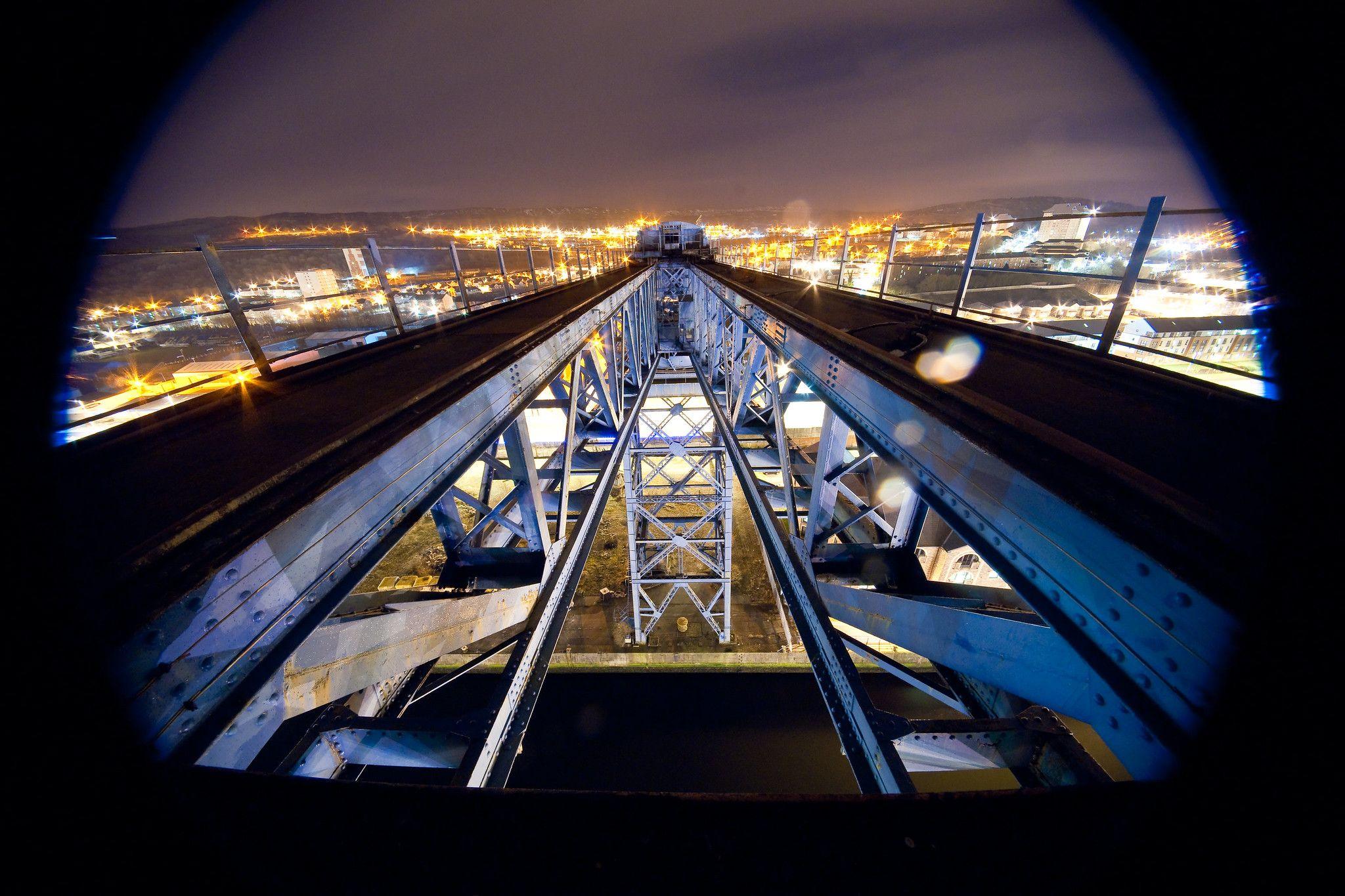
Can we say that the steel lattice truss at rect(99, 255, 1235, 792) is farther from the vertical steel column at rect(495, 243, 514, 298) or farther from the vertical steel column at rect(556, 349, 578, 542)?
the vertical steel column at rect(495, 243, 514, 298)

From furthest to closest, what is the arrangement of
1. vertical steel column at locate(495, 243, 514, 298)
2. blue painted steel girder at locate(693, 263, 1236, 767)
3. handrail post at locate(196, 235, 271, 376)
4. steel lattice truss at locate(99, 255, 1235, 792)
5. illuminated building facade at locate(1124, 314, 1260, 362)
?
1. illuminated building facade at locate(1124, 314, 1260, 362)
2. vertical steel column at locate(495, 243, 514, 298)
3. handrail post at locate(196, 235, 271, 376)
4. steel lattice truss at locate(99, 255, 1235, 792)
5. blue painted steel girder at locate(693, 263, 1236, 767)

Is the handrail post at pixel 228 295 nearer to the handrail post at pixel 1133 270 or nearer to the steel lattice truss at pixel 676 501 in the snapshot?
the steel lattice truss at pixel 676 501

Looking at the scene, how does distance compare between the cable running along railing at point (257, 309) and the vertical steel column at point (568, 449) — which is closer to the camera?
the cable running along railing at point (257, 309)

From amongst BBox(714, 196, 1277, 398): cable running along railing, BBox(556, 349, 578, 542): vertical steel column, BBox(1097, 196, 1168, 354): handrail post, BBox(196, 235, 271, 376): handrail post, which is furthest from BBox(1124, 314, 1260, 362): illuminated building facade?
BBox(196, 235, 271, 376): handrail post

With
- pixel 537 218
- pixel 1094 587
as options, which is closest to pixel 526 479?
pixel 1094 587

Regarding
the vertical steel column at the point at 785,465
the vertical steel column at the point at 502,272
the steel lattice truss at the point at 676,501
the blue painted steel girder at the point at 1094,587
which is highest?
the vertical steel column at the point at 502,272

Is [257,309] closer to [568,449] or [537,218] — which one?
[568,449]

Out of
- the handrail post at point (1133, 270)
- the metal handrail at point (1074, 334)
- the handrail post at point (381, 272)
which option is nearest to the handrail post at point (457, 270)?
the handrail post at point (381, 272)
